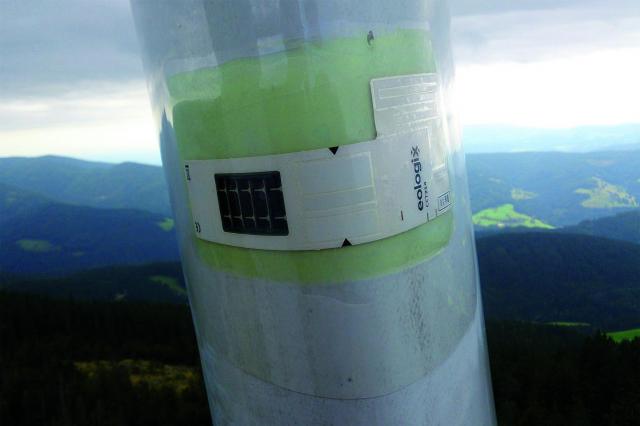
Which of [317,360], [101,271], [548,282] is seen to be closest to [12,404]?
[317,360]

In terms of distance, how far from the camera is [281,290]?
58.6 inches

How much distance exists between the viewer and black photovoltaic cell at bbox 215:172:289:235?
140 centimetres

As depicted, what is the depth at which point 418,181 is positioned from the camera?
153 cm

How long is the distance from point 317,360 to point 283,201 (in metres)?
0.52

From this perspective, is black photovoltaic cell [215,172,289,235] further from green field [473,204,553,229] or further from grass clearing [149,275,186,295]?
green field [473,204,553,229]

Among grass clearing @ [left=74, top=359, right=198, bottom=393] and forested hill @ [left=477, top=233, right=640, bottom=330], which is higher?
grass clearing @ [left=74, top=359, right=198, bottom=393]

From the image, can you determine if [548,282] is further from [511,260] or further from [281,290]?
[281,290]

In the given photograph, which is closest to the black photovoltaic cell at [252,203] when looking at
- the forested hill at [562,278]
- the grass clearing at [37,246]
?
the forested hill at [562,278]

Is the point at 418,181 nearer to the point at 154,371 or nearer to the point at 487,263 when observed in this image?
the point at 154,371

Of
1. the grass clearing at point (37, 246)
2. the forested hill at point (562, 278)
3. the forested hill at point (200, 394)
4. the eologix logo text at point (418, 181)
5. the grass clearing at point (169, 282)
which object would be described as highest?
the eologix logo text at point (418, 181)

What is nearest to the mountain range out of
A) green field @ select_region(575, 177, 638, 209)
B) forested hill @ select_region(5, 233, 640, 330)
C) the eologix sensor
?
forested hill @ select_region(5, 233, 640, 330)

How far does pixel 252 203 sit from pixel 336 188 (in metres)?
0.26

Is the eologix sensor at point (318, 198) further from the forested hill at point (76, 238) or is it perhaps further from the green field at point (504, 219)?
the green field at point (504, 219)

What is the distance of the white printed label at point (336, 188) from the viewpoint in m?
1.37
